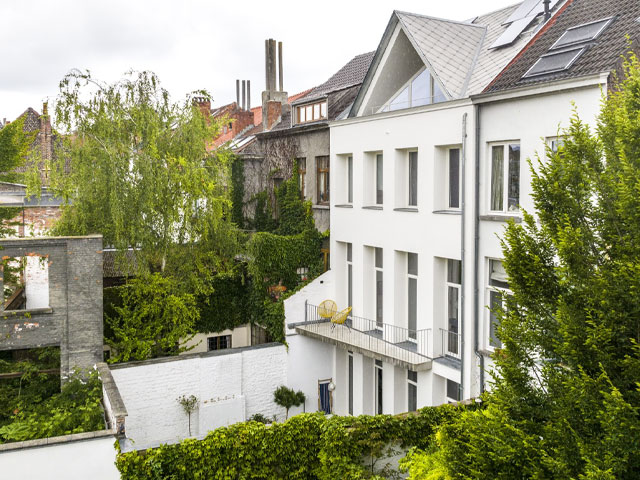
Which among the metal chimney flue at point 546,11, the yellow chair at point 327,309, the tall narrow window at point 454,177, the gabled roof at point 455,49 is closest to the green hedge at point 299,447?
the tall narrow window at point 454,177

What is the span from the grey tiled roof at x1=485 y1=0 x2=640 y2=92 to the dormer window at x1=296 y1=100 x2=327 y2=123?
26.9 ft

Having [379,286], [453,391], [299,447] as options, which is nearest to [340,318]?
[379,286]

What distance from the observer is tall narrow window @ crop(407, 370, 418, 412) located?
58.4 feet

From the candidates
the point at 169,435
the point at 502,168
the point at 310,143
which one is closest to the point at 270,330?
the point at 169,435

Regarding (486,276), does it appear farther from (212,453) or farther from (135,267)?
(135,267)

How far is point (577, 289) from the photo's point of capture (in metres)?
7.61

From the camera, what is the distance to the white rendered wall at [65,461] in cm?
1164

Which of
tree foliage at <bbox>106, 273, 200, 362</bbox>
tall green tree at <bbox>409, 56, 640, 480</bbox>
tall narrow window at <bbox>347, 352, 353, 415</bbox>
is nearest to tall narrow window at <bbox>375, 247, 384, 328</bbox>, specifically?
tall narrow window at <bbox>347, 352, 353, 415</bbox>

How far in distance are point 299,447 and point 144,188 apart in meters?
8.29

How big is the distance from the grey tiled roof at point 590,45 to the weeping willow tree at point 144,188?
8583 mm

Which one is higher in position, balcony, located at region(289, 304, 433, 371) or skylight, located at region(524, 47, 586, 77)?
skylight, located at region(524, 47, 586, 77)

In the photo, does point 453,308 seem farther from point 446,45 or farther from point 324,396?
point 446,45

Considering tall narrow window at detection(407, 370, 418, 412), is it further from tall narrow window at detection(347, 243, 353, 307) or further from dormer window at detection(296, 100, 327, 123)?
dormer window at detection(296, 100, 327, 123)

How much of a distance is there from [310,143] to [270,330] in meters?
6.69
